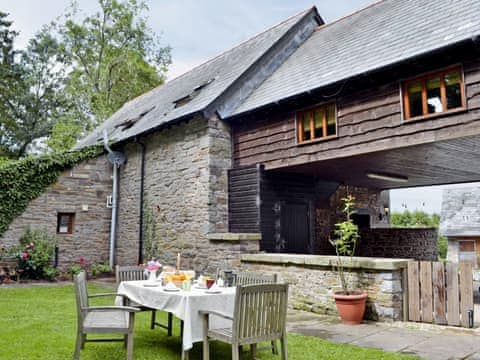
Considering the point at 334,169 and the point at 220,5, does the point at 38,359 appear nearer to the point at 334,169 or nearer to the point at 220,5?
the point at 334,169

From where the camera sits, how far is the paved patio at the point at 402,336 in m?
5.13

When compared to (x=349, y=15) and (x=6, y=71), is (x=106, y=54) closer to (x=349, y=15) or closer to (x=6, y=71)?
(x=6, y=71)

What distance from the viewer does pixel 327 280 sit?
7.75 meters

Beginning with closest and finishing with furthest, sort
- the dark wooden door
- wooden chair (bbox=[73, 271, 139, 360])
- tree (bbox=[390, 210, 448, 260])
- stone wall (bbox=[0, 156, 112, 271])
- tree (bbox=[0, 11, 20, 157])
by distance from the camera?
wooden chair (bbox=[73, 271, 139, 360]), the dark wooden door, stone wall (bbox=[0, 156, 112, 271]), tree (bbox=[0, 11, 20, 157]), tree (bbox=[390, 210, 448, 260])

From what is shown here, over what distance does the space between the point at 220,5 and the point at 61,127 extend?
41.0 feet

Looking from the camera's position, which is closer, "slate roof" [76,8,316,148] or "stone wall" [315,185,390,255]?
"slate roof" [76,8,316,148]

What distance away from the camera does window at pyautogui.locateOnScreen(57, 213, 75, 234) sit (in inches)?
549

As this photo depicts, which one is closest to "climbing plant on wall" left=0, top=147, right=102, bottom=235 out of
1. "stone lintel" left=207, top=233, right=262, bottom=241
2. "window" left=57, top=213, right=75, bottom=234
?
"window" left=57, top=213, right=75, bottom=234

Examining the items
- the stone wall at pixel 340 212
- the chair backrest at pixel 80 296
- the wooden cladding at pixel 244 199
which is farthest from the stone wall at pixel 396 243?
the chair backrest at pixel 80 296

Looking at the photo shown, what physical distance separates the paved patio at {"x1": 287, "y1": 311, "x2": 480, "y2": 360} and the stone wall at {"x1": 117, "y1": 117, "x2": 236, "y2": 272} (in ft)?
13.2

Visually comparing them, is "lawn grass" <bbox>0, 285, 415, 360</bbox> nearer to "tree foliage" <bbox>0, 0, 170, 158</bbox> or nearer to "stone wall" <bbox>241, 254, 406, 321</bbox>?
"stone wall" <bbox>241, 254, 406, 321</bbox>

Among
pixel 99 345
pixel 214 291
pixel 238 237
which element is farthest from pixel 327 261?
pixel 99 345

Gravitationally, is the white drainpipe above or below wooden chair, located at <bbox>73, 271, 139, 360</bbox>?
above

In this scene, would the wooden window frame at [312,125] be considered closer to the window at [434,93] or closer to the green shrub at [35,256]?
the window at [434,93]
